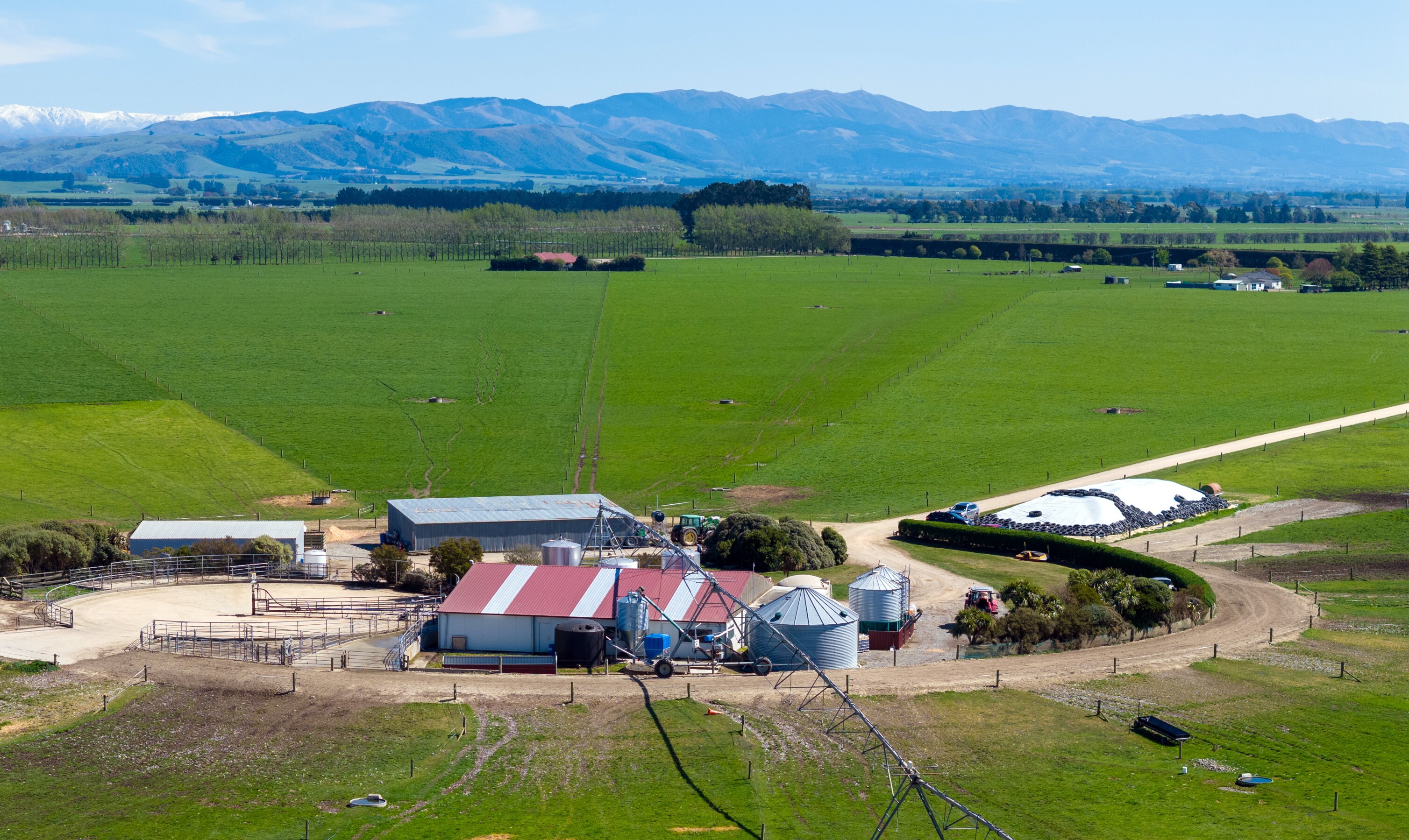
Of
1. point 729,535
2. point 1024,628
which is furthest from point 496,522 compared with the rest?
point 1024,628

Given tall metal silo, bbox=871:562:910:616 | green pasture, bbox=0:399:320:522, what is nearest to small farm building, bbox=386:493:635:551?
green pasture, bbox=0:399:320:522

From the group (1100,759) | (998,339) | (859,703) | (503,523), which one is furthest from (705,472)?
(998,339)

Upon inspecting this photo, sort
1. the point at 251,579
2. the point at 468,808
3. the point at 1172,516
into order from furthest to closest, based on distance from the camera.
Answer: the point at 1172,516
the point at 251,579
the point at 468,808

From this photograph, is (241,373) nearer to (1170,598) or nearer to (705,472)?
(705,472)

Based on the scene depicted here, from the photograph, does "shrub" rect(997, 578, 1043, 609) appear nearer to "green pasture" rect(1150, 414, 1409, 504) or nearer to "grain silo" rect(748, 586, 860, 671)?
"grain silo" rect(748, 586, 860, 671)

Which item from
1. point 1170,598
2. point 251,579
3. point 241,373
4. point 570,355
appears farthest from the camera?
point 570,355

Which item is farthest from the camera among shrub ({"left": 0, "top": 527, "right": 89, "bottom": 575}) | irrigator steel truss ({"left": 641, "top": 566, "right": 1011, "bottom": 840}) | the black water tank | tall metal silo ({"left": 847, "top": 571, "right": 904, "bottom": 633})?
shrub ({"left": 0, "top": 527, "right": 89, "bottom": 575})

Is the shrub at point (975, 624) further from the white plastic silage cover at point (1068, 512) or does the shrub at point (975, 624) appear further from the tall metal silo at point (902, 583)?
the white plastic silage cover at point (1068, 512)
